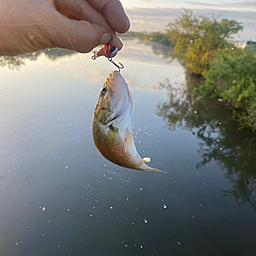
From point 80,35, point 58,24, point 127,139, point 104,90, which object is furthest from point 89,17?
point 127,139

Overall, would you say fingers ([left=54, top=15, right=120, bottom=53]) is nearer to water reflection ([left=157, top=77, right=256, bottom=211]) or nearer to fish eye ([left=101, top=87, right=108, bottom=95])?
fish eye ([left=101, top=87, right=108, bottom=95])

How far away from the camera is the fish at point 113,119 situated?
1.92 meters

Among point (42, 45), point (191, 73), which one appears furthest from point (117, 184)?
point (191, 73)

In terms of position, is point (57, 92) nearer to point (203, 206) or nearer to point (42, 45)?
point (203, 206)

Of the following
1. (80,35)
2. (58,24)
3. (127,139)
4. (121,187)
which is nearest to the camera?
(58,24)

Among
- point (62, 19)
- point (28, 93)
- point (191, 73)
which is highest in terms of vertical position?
point (62, 19)

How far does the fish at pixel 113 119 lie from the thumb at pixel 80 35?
0.34m

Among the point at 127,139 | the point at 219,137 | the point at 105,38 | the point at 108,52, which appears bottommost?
the point at 219,137

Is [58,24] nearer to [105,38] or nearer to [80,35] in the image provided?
[80,35]

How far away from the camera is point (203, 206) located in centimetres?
573

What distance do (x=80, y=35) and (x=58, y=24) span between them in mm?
193

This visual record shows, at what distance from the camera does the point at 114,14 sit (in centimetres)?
207

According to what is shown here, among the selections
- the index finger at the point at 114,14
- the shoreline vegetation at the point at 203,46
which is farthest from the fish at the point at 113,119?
the shoreline vegetation at the point at 203,46

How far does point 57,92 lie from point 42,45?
37.0ft
